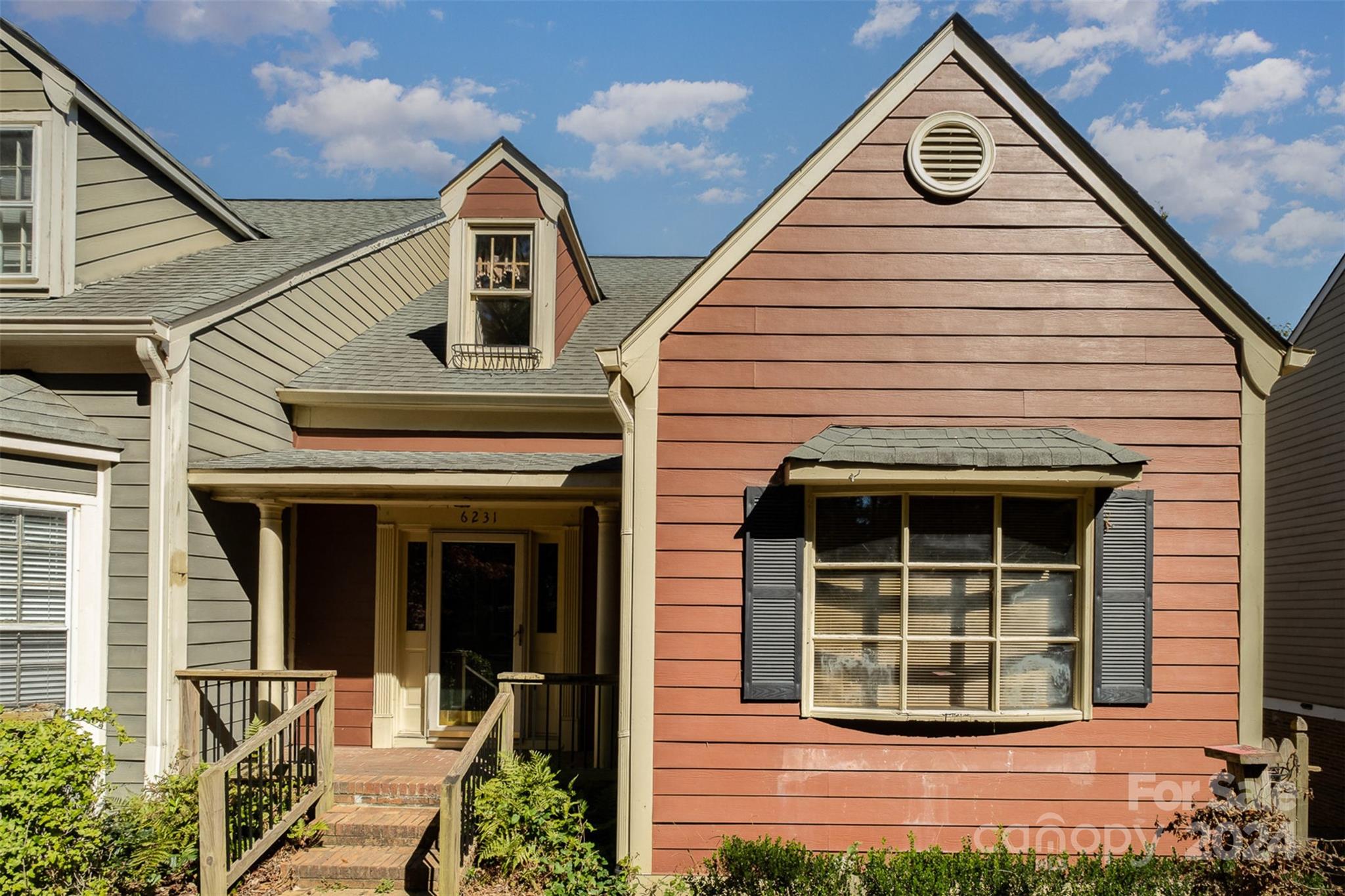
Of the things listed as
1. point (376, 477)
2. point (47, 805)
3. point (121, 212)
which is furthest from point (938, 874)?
point (121, 212)

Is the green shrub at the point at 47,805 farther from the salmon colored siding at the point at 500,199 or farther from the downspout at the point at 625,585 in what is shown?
the salmon colored siding at the point at 500,199

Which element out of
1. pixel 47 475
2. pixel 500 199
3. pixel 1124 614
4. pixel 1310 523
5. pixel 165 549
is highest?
pixel 500 199

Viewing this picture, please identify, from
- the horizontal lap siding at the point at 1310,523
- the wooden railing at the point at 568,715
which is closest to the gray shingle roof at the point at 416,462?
the wooden railing at the point at 568,715

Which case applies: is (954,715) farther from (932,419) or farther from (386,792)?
(386,792)

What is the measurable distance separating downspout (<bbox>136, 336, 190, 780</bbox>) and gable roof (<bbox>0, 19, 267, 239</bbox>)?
8.53ft

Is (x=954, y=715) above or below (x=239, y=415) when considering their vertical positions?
below

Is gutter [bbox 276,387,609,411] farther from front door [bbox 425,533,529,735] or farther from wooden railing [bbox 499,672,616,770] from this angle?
wooden railing [bbox 499,672,616,770]

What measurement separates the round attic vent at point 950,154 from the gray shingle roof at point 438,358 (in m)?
3.77

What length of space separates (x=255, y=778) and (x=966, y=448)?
220 inches

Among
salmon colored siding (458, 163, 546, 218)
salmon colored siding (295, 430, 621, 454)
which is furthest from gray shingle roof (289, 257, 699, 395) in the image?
salmon colored siding (458, 163, 546, 218)

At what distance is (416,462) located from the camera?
768 centimetres

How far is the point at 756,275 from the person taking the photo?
5949 millimetres

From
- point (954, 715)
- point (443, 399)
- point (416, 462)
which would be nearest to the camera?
point (954, 715)

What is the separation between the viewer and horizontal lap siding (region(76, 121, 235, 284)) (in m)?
7.66
